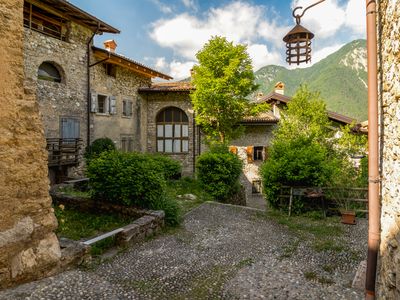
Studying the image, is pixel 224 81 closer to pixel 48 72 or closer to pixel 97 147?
pixel 97 147

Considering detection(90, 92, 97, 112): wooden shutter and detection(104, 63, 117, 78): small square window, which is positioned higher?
detection(104, 63, 117, 78): small square window

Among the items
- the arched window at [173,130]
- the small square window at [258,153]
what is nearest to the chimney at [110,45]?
the arched window at [173,130]

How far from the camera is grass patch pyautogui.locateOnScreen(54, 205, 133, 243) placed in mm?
6274

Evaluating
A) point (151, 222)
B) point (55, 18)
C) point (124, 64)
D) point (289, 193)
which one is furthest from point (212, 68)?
point (151, 222)

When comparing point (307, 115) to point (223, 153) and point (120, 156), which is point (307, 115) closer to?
point (223, 153)

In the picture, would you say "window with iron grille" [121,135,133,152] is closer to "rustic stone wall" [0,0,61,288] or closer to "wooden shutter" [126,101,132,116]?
"wooden shutter" [126,101,132,116]

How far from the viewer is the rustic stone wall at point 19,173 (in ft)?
11.8

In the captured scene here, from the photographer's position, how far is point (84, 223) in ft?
22.9

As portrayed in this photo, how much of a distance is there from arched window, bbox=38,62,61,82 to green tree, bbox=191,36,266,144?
7146 mm

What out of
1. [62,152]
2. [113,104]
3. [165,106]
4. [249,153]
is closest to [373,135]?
[62,152]

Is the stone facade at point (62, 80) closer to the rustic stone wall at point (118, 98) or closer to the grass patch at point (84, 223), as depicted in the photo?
the rustic stone wall at point (118, 98)

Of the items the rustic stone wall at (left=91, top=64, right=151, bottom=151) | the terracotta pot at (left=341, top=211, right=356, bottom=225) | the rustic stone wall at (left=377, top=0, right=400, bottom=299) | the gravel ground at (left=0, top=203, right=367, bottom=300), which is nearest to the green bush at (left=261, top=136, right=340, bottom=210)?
the terracotta pot at (left=341, top=211, right=356, bottom=225)

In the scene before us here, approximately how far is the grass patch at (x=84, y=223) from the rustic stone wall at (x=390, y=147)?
18.2 feet

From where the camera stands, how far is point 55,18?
13086mm
